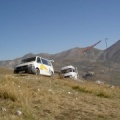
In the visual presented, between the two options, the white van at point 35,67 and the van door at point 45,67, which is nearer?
the white van at point 35,67

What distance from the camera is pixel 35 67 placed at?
27781mm

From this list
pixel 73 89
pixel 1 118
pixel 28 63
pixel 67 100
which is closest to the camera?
pixel 1 118

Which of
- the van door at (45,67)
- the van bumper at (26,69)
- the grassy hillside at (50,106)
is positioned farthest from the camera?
the van door at (45,67)

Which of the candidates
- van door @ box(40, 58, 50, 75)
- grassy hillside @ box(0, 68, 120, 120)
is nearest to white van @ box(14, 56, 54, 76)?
van door @ box(40, 58, 50, 75)

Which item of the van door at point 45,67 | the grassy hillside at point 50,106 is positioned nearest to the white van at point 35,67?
the van door at point 45,67

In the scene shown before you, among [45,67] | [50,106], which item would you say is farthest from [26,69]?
[50,106]

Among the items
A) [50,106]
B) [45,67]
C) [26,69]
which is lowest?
[50,106]

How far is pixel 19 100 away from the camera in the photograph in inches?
447

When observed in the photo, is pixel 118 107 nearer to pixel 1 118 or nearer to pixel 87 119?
pixel 87 119

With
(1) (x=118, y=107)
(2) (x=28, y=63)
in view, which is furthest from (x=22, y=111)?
(2) (x=28, y=63)

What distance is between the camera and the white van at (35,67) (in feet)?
90.4

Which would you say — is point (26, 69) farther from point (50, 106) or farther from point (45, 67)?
point (50, 106)

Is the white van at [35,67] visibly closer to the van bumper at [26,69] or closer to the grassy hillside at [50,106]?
the van bumper at [26,69]

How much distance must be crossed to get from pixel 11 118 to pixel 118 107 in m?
5.01
